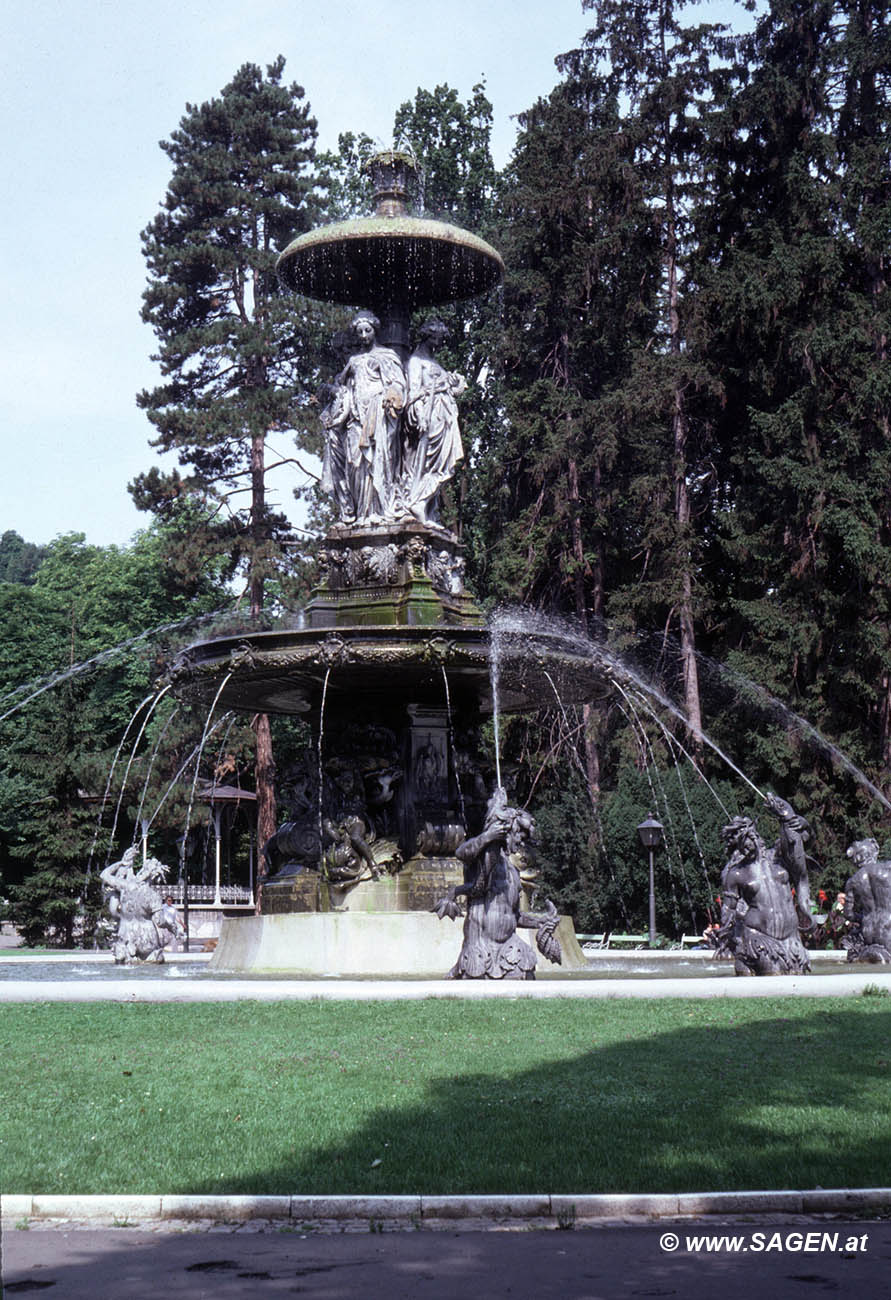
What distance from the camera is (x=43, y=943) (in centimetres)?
4294

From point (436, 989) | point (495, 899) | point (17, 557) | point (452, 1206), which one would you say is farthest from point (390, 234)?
point (17, 557)

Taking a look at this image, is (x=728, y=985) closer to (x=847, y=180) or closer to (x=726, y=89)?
(x=847, y=180)

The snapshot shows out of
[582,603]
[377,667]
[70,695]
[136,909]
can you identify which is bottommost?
[136,909]

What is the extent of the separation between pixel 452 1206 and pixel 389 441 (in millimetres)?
15505

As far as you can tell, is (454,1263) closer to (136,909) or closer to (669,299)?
(136,909)

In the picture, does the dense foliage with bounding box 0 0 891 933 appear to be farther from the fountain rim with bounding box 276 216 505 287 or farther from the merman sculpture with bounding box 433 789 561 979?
the merman sculpture with bounding box 433 789 561 979

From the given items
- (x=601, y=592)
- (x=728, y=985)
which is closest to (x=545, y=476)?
(x=601, y=592)

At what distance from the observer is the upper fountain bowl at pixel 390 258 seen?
2141cm

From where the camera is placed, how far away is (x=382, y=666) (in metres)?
17.8

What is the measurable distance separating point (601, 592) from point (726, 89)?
14.3 m

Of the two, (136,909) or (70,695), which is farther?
(70,695)

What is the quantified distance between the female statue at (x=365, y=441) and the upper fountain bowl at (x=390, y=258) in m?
1.68

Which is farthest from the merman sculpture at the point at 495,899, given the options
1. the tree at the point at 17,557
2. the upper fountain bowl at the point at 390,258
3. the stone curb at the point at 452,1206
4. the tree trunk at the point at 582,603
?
the tree at the point at 17,557

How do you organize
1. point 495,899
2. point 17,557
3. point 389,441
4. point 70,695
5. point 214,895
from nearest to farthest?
point 495,899 → point 389,441 → point 70,695 → point 214,895 → point 17,557
